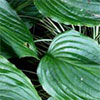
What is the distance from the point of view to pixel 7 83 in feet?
3.03

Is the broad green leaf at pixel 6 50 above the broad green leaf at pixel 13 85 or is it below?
above

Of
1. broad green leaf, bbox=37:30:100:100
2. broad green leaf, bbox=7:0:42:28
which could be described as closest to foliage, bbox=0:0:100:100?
broad green leaf, bbox=37:30:100:100

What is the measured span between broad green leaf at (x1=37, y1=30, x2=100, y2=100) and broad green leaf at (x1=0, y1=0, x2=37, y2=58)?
9 cm

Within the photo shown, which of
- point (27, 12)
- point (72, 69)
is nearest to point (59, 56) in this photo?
point (72, 69)

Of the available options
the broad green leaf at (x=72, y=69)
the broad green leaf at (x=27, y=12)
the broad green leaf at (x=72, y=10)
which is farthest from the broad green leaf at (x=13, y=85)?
the broad green leaf at (x=27, y=12)

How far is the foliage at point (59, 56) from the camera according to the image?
0.95m

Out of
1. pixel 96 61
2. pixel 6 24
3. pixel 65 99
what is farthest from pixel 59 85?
pixel 6 24

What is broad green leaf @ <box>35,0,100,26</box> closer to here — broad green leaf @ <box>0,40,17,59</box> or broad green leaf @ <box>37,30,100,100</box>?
broad green leaf @ <box>37,30,100,100</box>

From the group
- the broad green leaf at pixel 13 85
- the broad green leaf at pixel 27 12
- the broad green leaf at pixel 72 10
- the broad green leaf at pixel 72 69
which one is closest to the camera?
the broad green leaf at pixel 13 85

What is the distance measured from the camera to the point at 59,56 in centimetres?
112

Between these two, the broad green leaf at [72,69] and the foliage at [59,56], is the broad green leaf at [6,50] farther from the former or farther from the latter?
the broad green leaf at [72,69]

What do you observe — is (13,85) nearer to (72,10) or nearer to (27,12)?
(72,10)

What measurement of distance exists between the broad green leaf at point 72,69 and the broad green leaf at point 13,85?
0.10m

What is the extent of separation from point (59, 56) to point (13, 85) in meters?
0.27
